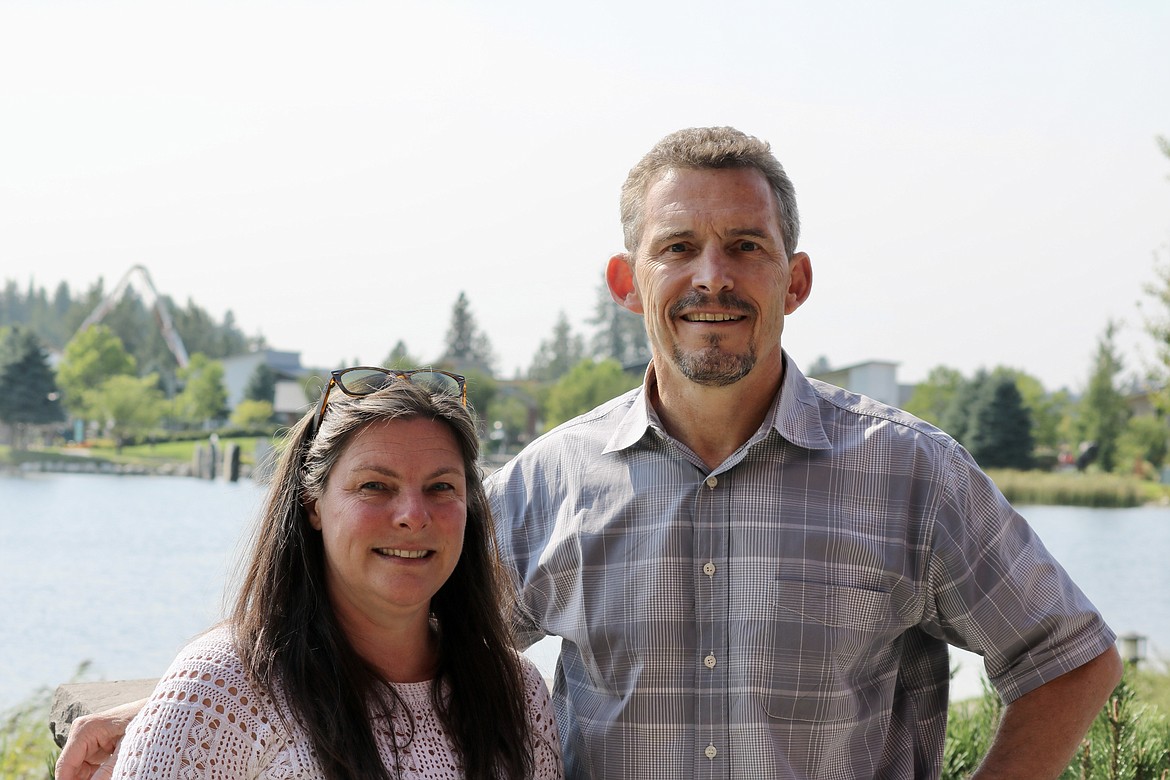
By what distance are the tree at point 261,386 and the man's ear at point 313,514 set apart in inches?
2140

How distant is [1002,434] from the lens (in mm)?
38938

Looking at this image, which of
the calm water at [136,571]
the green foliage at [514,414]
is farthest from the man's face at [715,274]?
the green foliage at [514,414]

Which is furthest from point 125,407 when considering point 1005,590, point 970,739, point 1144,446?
point 1005,590

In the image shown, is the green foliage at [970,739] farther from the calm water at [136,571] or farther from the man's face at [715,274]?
the calm water at [136,571]

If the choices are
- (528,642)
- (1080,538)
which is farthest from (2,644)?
(1080,538)

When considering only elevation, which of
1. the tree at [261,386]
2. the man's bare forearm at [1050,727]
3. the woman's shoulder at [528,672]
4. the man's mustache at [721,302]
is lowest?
the man's bare forearm at [1050,727]

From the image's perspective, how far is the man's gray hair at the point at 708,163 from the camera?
220 cm

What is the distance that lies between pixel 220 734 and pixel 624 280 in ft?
4.02

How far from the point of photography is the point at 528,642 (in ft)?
8.04

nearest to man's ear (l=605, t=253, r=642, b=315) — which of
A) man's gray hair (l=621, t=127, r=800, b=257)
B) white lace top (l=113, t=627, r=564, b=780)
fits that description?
man's gray hair (l=621, t=127, r=800, b=257)

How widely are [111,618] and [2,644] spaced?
163 centimetres

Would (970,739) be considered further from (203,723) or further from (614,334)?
(614,334)

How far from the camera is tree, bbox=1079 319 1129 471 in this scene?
43500 mm

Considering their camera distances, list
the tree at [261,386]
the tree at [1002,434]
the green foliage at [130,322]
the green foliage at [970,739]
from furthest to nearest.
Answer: the green foliage at [130,322]
the tree at [261,386]
the tree at [1002,434]
the green foliage at [970,739]
